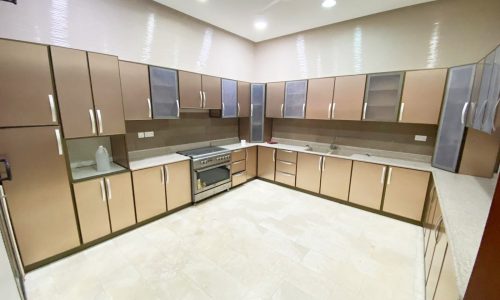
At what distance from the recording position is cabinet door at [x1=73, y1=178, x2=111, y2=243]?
217cm

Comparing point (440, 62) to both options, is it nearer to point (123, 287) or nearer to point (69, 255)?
point (123, 287)

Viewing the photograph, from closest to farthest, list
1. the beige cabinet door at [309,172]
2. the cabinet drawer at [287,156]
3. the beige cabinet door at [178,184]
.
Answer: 1. the beige cabinet door at [178,184]
2. the beige cabinet door at [309,172]
3. the cabinet drawer at [287,156]

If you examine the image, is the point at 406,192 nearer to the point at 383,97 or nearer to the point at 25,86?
the point at 383,97

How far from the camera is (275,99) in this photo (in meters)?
4.15

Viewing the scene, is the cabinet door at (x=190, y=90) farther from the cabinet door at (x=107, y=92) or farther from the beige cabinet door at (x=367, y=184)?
the beige cabinet door at (x=367, y=184)

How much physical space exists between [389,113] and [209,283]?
10.8ft

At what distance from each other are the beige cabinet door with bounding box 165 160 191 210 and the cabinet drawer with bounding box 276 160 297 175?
71.0 inches

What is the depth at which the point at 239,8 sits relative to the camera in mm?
3018

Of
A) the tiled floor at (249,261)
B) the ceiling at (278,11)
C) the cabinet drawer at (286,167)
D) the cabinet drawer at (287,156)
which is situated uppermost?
the ceiling at (278,11)

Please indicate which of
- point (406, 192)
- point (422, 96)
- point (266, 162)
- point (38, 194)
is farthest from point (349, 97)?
point (38, 194)

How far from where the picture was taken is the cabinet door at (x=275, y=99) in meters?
4.07

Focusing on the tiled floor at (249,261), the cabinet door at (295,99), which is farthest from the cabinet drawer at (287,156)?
the tiled floor at (249,261)

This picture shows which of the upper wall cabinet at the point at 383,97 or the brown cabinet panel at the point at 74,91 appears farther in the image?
A: the upper wall cabinet at the point at 383,97

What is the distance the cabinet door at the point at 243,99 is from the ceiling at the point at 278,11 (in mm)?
1043
